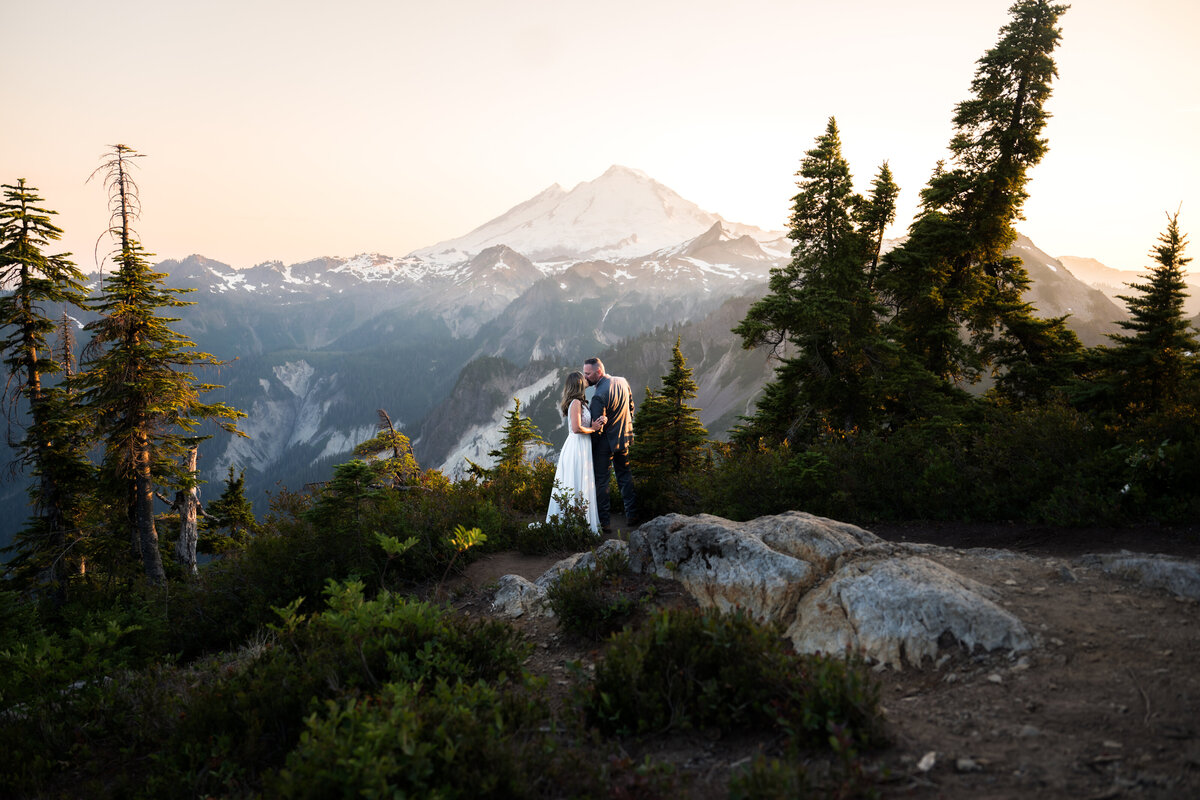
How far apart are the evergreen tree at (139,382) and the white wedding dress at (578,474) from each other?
1101 centimetres

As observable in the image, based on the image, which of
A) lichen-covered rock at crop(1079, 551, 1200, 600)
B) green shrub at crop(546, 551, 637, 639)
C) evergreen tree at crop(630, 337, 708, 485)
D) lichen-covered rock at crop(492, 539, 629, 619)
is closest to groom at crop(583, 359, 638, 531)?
evergreen tree at crop(630, 337, 708, 485)

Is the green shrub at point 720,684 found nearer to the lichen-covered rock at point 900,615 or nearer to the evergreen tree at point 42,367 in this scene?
the lichen-covered rock at point 900,615

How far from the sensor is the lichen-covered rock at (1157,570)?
434cm

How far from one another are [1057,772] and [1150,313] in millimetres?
9536

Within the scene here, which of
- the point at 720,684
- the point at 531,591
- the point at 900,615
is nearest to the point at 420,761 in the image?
the point at 720,684

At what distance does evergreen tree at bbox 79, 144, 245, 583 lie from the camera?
13977 millimetres

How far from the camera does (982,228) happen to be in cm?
1366

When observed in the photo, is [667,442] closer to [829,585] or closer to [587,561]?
[587,561]

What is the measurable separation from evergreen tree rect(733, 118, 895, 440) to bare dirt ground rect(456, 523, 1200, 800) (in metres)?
8.45

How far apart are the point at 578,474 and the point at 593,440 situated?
2.53ft

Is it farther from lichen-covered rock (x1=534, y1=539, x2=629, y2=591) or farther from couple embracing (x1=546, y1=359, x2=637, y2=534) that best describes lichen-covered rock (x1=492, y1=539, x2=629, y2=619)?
couple embracing (x1=546, y1=359, x2=637, y2=534)

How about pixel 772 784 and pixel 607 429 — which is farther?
pixel 607 429

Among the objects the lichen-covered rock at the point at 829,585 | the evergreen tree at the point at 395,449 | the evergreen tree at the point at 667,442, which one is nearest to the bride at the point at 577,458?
the evergreen tree at the point at 667,442

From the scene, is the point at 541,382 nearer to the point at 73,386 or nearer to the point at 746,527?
the point at 73,386
